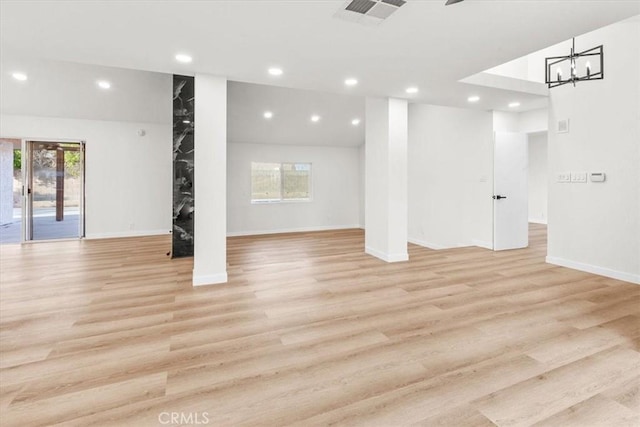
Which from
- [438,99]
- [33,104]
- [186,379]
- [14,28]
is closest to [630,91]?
[438,99]

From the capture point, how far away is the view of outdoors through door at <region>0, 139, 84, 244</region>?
651cm

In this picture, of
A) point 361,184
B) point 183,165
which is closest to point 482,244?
point 361,184

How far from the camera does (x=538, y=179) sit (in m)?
9.42

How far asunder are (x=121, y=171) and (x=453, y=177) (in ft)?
23.9

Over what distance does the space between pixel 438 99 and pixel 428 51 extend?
1.96m

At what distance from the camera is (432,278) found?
13.3 feet

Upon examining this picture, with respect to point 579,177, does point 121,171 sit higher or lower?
higher

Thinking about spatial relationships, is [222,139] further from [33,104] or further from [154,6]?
[33,104]

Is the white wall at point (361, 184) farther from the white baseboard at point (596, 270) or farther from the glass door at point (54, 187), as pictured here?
the glass door at point (54, 187)

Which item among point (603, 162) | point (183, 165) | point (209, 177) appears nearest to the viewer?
point (209, 177)

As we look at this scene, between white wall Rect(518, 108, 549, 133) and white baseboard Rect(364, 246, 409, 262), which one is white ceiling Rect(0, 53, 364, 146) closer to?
white wall Rect(518, 108, 549, 133)

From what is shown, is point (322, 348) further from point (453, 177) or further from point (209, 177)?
point (453, 177)

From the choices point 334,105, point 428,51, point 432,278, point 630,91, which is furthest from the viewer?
point 334,105

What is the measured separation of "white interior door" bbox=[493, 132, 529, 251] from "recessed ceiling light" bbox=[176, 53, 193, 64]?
5146 millimetres
